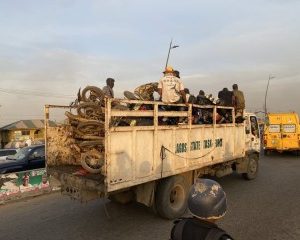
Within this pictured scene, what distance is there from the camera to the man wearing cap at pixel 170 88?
320 inches

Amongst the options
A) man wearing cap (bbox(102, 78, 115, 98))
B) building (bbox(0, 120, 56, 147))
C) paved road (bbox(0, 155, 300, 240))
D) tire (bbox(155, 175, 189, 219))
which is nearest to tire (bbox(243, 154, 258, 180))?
paved road (bbox(0, 155, 300, 240))

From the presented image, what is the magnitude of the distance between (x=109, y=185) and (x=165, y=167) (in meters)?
1.58

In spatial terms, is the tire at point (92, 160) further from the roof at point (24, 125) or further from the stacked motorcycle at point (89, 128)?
the roof at point (24, 125)

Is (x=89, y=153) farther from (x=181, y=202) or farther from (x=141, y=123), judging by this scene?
(x=181, y=202)

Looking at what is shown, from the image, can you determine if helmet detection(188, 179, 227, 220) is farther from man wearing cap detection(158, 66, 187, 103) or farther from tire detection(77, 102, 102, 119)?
man wearing cap detection(158, 66, 187, 103)

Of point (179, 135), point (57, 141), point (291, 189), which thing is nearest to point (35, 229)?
point (57, 141)

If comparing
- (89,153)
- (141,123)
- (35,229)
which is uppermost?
(141,123)

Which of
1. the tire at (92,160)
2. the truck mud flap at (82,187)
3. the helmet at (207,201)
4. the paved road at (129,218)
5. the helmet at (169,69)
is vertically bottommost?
the paved road at (129,218)

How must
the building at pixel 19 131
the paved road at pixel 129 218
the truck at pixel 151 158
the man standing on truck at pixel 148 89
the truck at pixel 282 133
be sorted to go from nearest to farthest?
the truck at pixel 151 158 → the paved road at pixel 129 218 → the man standing on truck at pixel 148 89 → the truck at pixel 282 133 → the building at pixel 19 131

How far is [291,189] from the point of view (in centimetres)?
1010

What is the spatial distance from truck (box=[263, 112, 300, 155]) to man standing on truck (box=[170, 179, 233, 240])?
17.6 metres

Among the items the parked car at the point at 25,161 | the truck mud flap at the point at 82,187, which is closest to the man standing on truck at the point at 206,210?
the truck mud flap at the point at 82,187

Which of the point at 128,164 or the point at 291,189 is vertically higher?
the point at 128,164

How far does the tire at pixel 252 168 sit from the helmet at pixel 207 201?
9421mm
